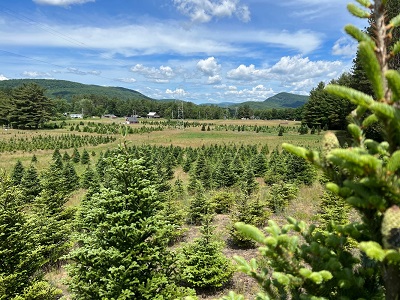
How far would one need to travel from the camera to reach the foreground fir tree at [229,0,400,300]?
152 cm

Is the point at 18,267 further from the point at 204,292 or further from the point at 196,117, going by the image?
the point at 196,117

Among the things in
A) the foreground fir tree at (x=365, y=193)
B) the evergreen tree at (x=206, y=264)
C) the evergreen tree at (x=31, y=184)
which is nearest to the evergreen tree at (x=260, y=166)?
the evergreen tree at (x=206, y=264)

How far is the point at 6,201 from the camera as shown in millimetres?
6852

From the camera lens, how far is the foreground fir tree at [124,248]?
528cm

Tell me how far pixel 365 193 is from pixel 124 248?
Answer: 4.99 m

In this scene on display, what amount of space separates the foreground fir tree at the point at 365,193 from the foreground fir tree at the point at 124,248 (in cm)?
365

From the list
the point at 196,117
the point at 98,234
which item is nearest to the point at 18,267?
the point at 98,234

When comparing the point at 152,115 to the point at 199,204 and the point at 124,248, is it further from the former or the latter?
the point at 124,248

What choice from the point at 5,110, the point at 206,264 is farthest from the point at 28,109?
the point at 206,264

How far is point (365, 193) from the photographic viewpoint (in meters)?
1.66

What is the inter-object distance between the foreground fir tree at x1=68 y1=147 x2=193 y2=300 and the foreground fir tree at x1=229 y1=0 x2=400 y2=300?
3.65 m

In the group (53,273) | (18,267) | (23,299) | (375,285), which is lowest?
(53,273)

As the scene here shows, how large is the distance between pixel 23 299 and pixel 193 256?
415 cm

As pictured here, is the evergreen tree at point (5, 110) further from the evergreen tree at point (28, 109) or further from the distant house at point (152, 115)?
the distant house at point (152, 115)
